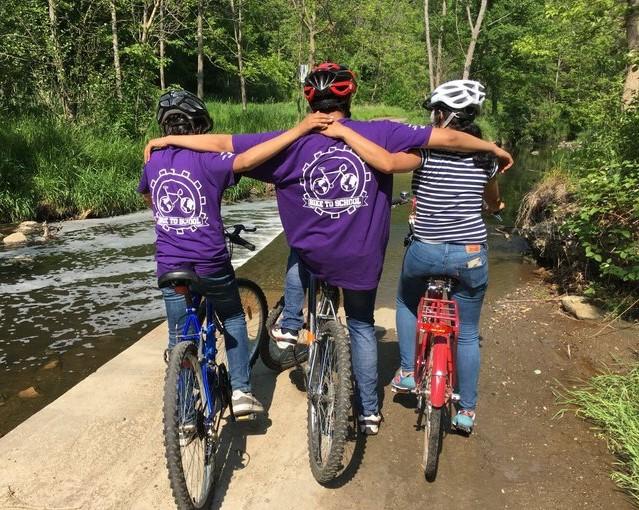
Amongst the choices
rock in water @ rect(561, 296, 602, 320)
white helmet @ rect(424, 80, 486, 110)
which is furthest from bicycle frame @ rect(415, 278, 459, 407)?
rock in water @ rect(561, 296, 602, 320)

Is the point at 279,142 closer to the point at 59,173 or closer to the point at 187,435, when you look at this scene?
the point at 187,435

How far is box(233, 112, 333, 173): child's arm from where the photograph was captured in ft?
7.98

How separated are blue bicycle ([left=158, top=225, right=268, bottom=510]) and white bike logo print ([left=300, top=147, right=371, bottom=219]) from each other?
733 mm

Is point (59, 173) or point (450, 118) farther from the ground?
point (450, 118)

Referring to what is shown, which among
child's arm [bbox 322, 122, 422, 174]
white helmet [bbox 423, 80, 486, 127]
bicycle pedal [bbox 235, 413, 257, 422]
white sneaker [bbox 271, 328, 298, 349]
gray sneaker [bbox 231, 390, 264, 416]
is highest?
white helmet [bbox 423, 80, 486, 127]

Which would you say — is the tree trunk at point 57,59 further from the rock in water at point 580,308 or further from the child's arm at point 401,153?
the child's arm at point 401,153

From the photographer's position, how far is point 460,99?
9.09 feet


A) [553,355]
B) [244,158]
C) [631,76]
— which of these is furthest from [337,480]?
[631,76]

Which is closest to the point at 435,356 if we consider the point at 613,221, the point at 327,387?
the point at 327,387

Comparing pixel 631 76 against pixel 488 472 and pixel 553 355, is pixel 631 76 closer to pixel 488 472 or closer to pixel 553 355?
pixel 553 355

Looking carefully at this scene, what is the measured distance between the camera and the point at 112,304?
21.0ft

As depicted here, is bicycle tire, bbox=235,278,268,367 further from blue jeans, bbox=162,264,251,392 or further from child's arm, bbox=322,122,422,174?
child's arm, bbox=322,122,422,174

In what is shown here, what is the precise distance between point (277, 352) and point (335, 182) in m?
2.01

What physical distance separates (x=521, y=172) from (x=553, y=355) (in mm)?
16747
